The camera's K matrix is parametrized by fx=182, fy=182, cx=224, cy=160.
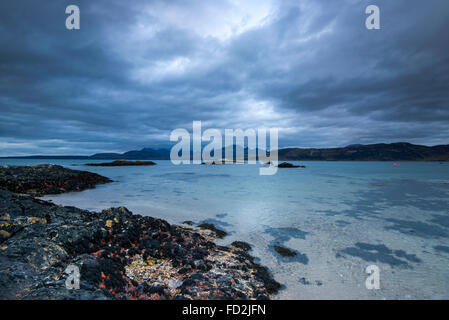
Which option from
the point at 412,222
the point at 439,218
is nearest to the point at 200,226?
the point at 412,222

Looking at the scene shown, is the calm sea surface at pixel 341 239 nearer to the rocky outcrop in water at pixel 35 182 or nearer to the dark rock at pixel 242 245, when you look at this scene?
the dark rock at pixel 242 245

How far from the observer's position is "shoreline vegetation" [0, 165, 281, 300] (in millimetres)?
3797

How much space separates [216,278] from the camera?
4.76m

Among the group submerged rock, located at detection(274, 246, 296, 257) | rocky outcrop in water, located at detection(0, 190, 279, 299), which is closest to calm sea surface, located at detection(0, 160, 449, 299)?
submerged rock, located at detection(274, 246, 296, 257)

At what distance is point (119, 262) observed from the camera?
5.01 meters

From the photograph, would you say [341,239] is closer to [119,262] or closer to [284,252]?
[284,252]

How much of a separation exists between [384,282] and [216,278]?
488cm

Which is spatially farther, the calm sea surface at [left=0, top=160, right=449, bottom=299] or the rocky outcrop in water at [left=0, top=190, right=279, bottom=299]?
the calm sea surface at [left=0, top=160, right=449, bottom=299]

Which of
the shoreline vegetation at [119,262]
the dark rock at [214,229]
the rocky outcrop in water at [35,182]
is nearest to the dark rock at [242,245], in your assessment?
the shoreline vegetation at [119,262]

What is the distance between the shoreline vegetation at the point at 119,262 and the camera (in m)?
3.80

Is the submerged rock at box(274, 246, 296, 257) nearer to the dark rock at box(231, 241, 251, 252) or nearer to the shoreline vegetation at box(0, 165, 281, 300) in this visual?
the dark rock at box(231, 241, 251, 252)

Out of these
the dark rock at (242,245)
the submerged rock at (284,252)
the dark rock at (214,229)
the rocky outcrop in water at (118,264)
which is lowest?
the dark rock at (214,229)

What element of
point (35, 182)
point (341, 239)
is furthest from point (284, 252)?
point (35, 182)
